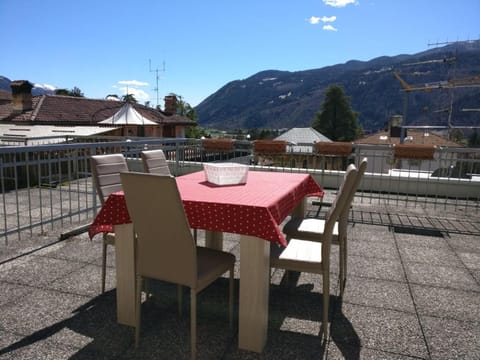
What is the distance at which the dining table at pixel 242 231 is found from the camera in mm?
2006

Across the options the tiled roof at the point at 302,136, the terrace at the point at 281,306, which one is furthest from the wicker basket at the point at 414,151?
the tiled roof at the point at 302,136

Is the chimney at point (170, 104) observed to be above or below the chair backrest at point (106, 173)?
above

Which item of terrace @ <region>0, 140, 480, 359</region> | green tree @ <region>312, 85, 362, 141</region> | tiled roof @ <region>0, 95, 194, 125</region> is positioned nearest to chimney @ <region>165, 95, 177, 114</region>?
tiled roof @ <region>0, 95, 194, 125</region>

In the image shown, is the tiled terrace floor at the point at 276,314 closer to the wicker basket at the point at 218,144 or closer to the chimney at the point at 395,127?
the wicker basket at the point at 218,144

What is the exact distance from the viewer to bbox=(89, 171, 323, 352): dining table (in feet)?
6.58

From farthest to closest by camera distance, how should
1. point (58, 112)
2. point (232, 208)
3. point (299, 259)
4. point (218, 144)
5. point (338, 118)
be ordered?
point (338, 118) < point (58, 112) < point (218, 144) < point (299, 259) < point (232, 208)

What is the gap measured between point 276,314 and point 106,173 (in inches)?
69.5

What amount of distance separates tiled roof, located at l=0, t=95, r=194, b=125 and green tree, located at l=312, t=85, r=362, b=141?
27.1 meters

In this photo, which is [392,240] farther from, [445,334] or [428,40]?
[428,40]

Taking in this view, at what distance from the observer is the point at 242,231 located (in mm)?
2010

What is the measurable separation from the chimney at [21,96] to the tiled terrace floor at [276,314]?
2215 centimetres

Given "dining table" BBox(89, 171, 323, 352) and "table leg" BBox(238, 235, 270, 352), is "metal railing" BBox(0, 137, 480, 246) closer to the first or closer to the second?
"dining table" BBox(89, 171, 323, 352)

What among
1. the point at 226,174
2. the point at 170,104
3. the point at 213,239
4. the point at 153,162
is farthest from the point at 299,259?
the point at 170,104

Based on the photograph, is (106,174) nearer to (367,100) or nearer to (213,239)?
(213,239)
